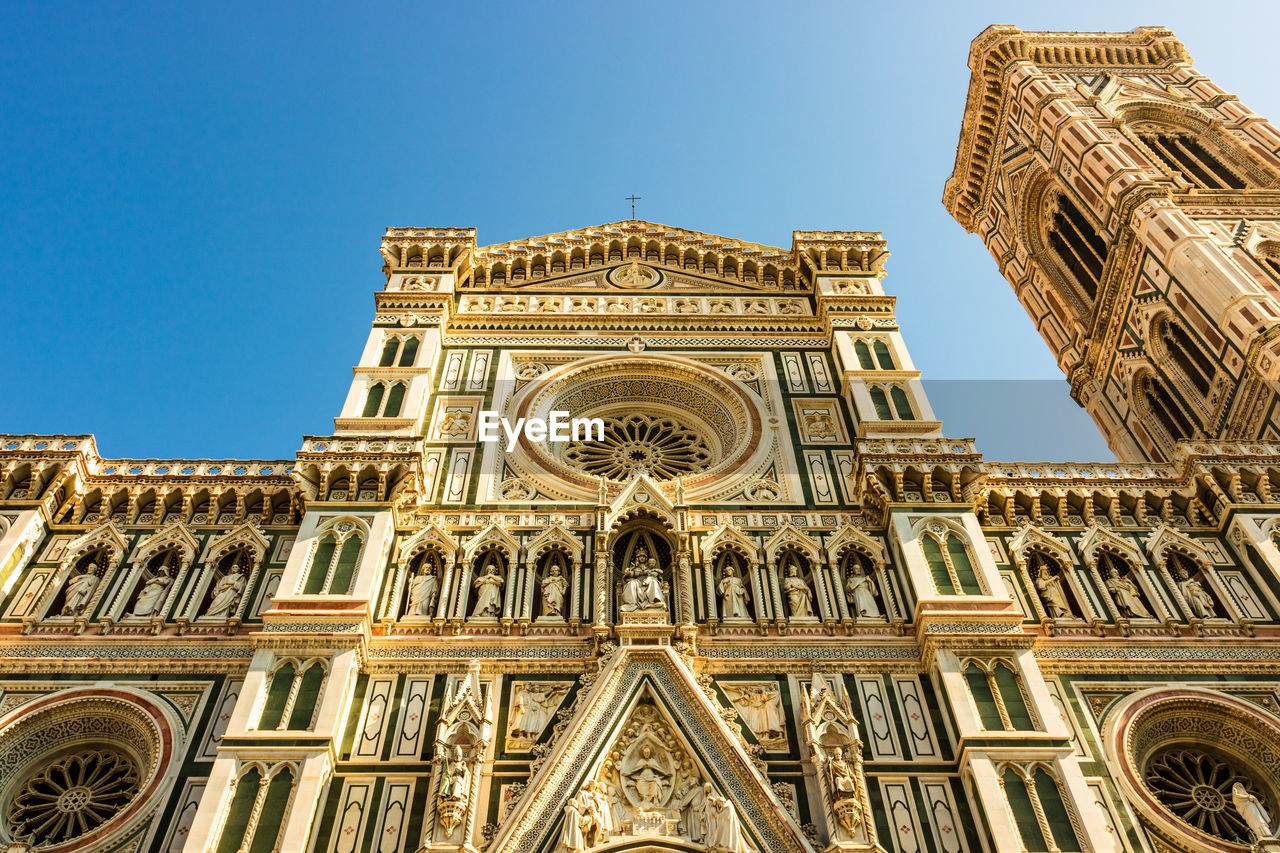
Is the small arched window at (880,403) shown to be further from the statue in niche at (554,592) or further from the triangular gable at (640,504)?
the statue in niche at (554,592)

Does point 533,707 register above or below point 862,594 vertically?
below

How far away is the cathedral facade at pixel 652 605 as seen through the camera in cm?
1196

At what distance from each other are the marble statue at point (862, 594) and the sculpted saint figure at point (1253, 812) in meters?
4.31

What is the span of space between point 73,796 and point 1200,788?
12709mm

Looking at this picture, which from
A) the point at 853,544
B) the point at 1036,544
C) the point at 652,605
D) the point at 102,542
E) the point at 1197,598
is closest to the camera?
the point at 652,605

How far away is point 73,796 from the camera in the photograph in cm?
1261

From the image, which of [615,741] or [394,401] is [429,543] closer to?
[394,401]

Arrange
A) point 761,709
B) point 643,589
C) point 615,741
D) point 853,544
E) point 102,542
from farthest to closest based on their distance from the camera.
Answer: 1. point 853,544
2. point 102,542
3. point 643,589
4. point 761,709
5. point 615,741

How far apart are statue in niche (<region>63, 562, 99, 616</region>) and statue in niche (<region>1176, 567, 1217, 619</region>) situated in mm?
14157

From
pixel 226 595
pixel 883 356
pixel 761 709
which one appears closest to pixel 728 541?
pixel 761 709

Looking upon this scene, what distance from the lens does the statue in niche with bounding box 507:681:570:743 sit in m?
12.8

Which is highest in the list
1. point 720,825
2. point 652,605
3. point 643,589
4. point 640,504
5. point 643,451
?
point 643,451

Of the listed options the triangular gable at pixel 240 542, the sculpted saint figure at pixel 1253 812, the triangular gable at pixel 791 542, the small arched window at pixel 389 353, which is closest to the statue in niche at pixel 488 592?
the triangular gable at pixel 240 542

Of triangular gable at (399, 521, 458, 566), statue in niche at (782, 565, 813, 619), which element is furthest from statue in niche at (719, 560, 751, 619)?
triangular gable at (399, 521, 458, 566)
